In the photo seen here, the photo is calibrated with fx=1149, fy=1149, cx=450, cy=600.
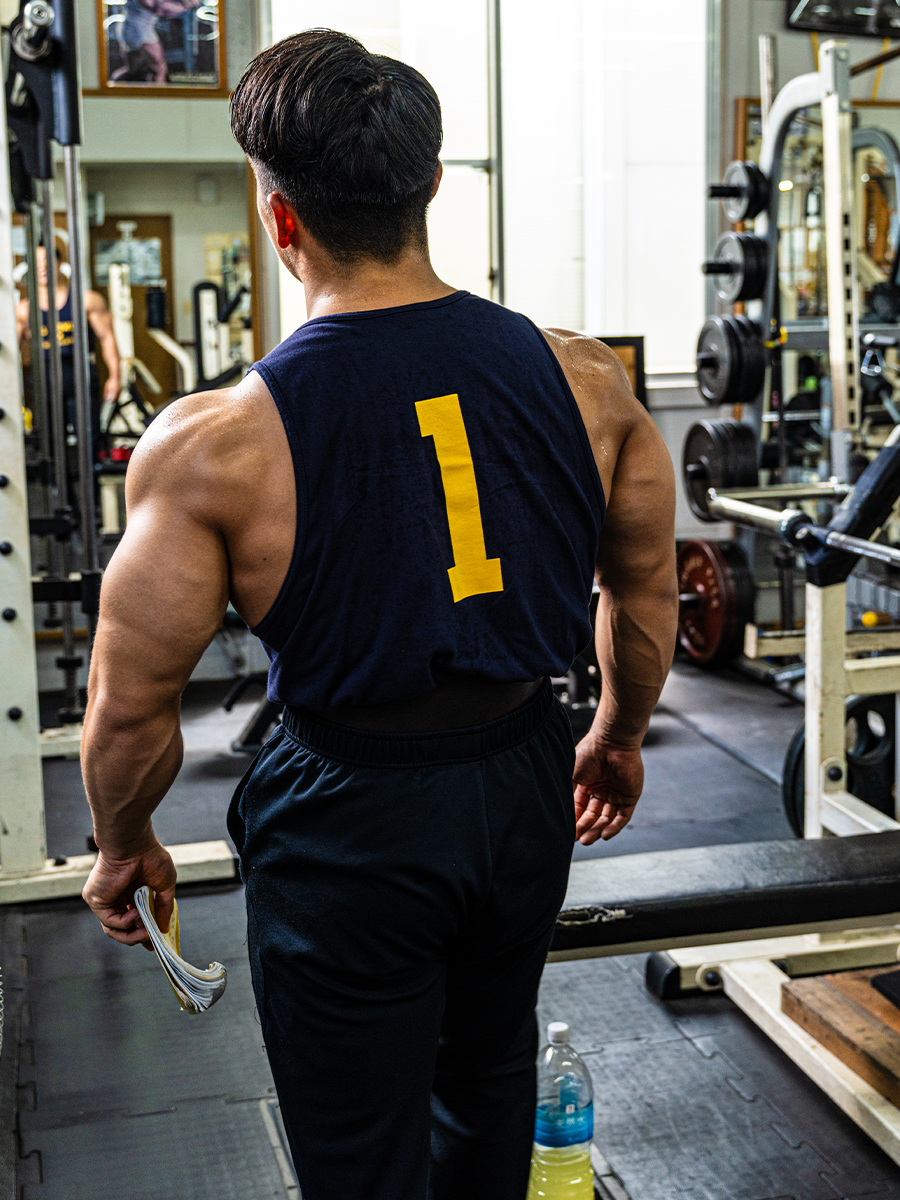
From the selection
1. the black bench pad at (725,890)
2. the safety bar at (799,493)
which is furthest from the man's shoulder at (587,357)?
the safety bar at (799,493)

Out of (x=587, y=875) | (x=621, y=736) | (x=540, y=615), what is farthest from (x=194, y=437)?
(x=587, y=875)

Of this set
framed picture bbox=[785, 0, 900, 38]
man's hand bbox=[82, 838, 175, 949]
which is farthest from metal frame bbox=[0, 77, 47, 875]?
framed picture bbox=[785, 0, 900, 38]

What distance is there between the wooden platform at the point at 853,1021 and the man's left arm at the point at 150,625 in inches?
57.8

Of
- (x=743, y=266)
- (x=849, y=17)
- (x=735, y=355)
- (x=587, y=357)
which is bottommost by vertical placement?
(x=587, y=357)

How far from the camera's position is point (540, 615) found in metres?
1.10

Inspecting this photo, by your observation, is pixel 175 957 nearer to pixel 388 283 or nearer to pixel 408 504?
pixel 408 504

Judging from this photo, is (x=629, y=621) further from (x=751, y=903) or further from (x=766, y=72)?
(x=766, y=72)

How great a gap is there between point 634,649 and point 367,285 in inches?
21.9

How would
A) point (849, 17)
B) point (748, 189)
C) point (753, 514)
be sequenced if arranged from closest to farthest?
point (753, 514) → point (748, 189) → point (849, 17)

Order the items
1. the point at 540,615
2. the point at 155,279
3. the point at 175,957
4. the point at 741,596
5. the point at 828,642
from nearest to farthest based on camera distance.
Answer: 1. the point at 540,615
2. the point at 175,957
3. the point at 828,642
4. the point at 741,596
5. the point at 155,279

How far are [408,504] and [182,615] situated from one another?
8.8 inches

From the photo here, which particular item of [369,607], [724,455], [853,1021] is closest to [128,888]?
[369,607]

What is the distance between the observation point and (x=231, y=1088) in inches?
83.7

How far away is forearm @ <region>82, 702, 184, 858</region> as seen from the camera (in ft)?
3.53
